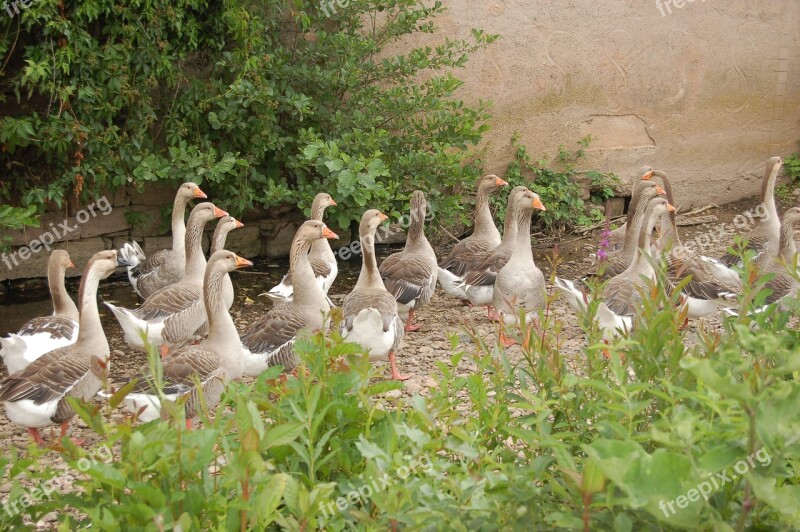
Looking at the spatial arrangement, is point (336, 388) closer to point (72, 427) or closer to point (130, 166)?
point (72, 427)

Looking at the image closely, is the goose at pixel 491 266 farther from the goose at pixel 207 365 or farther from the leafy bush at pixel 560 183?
the goose at pixel 207 365

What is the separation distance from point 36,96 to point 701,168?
23.1 feet

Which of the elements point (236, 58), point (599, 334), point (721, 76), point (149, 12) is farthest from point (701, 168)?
Result: point (599, 334)

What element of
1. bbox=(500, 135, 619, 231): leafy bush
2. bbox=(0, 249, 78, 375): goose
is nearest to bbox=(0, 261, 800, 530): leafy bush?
bbox=(0, 249, 78, 375): goose

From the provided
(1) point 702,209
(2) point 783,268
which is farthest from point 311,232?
(1) point 702,209

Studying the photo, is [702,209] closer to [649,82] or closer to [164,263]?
[649,82]

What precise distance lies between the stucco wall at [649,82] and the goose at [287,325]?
11.8 ft

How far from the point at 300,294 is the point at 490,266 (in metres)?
1.76

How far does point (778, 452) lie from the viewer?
1.59 metres

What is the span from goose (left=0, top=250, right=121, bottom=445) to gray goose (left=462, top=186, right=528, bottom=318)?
285 cm

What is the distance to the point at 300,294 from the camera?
5.80 meters

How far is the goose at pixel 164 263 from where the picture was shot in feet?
23.1

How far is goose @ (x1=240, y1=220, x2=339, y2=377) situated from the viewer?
5348mm

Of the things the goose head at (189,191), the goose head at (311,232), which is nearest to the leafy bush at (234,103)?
the goose head at (189,191)
